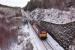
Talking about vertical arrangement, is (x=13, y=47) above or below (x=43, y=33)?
below

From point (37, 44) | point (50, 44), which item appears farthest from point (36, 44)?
point (50, 44)

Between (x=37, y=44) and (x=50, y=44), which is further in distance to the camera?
(x=37, y=44)

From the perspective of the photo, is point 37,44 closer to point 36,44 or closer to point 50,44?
point 36,44

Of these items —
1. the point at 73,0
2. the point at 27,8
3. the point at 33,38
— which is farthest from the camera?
the point at 27,8

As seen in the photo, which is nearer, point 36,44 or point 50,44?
point 50,44

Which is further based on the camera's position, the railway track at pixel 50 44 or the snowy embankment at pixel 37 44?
the snowy embankment at pixel 37 44

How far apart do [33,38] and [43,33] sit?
0.60 metres

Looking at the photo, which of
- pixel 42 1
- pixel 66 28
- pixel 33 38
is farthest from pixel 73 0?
pixel 33 38

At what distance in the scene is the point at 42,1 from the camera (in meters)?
16.0

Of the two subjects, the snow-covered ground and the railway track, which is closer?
the railway track

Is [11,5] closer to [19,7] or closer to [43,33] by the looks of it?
[19,7]

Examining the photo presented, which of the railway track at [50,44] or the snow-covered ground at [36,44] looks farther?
the snow-covered ground at [36,44]

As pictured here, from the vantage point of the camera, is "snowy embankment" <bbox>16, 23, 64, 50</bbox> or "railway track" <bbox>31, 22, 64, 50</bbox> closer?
"railway track" <bbox>31, 22, 64, 50</bbox>

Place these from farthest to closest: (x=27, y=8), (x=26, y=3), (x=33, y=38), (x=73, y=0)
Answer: (x=26, y=3) → (x=27, y=8) → (x=73, y=0) → (x=33, y=38)
